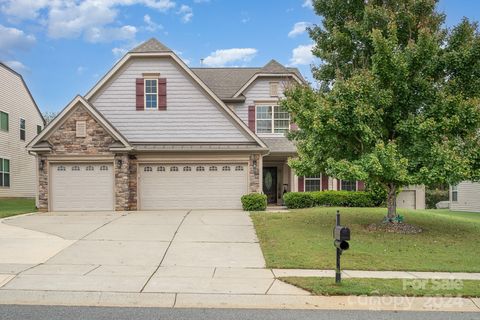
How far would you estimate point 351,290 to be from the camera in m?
7.56

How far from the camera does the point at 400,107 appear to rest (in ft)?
45.6

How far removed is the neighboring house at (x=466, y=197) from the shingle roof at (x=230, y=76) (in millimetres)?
12875

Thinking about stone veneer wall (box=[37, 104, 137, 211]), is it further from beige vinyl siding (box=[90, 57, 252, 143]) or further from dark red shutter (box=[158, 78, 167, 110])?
dark red shutter (box=[158, 78, 167, 110])

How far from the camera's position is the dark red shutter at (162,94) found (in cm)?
2106

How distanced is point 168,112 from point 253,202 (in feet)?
19.3

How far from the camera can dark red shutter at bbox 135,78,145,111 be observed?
21.1 metres

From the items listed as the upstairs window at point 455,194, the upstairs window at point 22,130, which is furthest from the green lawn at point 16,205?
the upstairs window at point 455,194

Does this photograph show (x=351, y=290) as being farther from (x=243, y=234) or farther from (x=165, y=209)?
(x=165, y=209)

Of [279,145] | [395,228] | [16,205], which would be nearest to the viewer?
[395,228]

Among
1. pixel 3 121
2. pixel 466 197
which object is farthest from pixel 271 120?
pixel 3 121

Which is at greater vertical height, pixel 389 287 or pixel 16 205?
pixel 389 287

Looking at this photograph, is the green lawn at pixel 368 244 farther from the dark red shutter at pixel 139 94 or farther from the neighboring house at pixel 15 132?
the neighboring house at pixel 15 132

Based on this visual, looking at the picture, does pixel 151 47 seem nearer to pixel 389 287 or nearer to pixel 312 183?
pixel 312 183

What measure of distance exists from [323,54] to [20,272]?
11.7 metres
